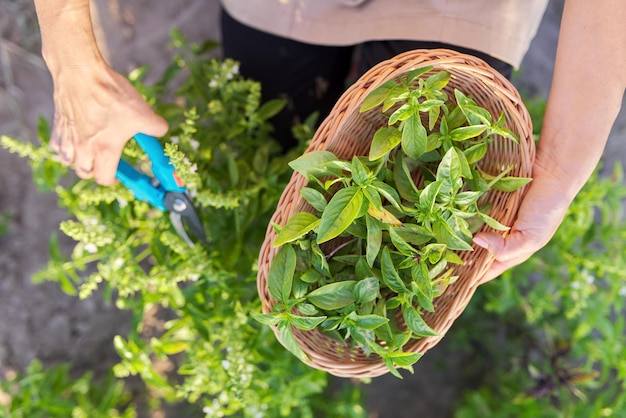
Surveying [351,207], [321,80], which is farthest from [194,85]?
[351,207]

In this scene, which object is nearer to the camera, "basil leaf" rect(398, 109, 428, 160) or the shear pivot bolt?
"basil leaf" rect(398, 109, 428, 160)

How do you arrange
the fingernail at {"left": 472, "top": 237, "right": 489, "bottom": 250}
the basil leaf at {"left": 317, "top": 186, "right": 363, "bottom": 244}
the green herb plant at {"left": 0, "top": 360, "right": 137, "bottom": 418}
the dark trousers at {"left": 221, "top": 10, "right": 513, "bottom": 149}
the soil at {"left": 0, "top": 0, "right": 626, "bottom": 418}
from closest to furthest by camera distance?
the basil leaf at {"left": 317, "top": 186, "right": 363, "bottom": 244} → the fingernail at {"left": 472, "top": 237, "right": 489, "bottom": 250} → the dark trousers at {"left": 221, "top": 10, "right": 513, "bottom": 149} → the green herb plant at {"left": 0, "top": 360, "right": 137, "bottom": 418} → the soil at {"left": 0, "top": 0, "right": 626, "bottom": 418}

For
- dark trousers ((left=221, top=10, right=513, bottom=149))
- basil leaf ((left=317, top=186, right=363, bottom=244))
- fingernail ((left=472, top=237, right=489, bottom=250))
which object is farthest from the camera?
dark trousers ((left=221, top=10, right=513, bottom=149))

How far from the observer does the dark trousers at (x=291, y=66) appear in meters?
1.06

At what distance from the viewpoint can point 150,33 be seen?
1523mm

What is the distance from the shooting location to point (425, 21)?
85 centimetres

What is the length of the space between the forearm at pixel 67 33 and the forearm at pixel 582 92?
0.63 meters

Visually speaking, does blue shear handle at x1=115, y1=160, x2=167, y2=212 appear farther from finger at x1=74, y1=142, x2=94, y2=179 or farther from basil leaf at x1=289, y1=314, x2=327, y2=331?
basil leaf at x1=289, y1=314, x2=327, y2=331

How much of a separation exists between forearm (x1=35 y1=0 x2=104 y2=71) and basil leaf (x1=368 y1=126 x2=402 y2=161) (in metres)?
0.39

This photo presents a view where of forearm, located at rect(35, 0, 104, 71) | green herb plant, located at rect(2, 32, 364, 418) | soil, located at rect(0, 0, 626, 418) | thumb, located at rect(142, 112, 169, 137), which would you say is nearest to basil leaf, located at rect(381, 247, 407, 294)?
green herb plant, located at rect(2, 32, 364, 418)

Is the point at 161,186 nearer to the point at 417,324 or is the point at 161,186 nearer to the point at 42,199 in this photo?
the point at 417,324

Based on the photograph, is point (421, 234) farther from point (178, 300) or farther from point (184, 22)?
point (184, 22)

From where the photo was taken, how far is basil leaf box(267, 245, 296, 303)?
70 centimetres

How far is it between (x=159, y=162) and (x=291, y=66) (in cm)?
39
